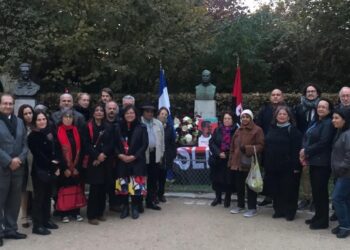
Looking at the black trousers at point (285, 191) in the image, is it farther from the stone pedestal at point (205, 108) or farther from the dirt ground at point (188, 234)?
the stone pedestal at point (205, 108)

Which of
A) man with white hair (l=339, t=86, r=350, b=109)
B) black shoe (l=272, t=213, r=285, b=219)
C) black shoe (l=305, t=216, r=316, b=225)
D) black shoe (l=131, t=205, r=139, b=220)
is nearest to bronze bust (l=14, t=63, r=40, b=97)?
black shoe (l=131, t=205, r=139, b=220)

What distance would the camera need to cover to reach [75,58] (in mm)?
14664

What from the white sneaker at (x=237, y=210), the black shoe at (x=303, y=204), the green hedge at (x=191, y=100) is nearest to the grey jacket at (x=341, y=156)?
the black shoe at (x=303, y=204)

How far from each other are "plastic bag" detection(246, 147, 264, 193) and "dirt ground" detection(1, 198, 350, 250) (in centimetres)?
45

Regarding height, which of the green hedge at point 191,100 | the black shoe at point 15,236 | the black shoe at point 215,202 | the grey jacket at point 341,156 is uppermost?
the green hedge at point 191,100

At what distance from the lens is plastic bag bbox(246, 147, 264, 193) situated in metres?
7.04

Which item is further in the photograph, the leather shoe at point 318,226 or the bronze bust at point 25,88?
the bronze bust at point 25,88

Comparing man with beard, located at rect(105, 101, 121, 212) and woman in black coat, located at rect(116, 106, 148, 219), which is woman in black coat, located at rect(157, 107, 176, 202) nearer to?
woman in black coat, located at rect(116, 106, 148, 219)

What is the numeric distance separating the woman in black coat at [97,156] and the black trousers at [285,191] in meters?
2.44

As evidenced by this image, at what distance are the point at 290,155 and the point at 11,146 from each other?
379 centimetres

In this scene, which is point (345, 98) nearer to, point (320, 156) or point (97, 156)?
point (320, 156)

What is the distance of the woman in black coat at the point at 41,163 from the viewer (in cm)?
616

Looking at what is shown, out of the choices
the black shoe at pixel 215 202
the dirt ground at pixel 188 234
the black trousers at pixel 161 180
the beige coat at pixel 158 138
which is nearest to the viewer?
the dirt ground at pixel 188 234

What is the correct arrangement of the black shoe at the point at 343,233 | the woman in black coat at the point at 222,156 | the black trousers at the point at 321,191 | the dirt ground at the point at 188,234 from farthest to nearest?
the woman in black coat at the point at 222,156 → the black trousers at the point at 321,191 → the black shoe at the point at 343,233 → the dirt ground at the point at 188,234
